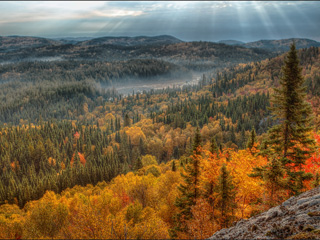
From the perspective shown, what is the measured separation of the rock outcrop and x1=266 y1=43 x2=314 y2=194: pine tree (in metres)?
8.49

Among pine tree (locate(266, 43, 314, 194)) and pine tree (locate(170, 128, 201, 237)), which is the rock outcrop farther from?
pine tree (locate(170, 128, 201, 237))

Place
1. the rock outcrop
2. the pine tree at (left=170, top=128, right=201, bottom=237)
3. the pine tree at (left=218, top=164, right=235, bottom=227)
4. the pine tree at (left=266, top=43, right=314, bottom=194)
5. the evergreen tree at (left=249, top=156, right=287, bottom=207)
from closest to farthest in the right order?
the rock outcrop < the evergreen tree at (left=249, top=156, right=287, bottom=207) < the pine tree at (left=266, top=43, right=314, bottom=194) < the pine tree at (left=218, top=164, right=235, bottom=227) < the pine tree at (left=170, top=128, right=201, bottom=237)

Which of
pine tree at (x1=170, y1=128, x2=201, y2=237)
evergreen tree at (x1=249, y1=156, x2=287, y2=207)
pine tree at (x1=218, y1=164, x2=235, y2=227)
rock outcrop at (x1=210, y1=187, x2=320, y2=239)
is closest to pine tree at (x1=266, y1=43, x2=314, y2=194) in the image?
evergreen tree at (x1=249, y1=156, x2=287, y2=207)

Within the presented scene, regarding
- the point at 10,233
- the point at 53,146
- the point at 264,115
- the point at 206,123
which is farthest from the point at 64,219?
the point at 264,115

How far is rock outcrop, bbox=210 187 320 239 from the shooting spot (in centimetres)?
1028

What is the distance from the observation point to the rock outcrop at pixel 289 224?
10.3m

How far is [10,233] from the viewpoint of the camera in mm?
50594

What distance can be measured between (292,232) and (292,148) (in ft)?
54.4

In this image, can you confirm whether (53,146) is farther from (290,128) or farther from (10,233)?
(290,128)

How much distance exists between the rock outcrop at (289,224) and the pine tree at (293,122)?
849cm

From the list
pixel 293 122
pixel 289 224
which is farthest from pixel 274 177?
pixel 289 224

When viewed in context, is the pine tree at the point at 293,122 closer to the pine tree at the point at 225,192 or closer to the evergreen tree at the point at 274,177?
the evergreen tree at the point at 274,177

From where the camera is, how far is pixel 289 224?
38.2ft

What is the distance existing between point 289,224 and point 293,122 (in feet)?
52.2
